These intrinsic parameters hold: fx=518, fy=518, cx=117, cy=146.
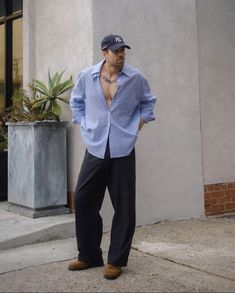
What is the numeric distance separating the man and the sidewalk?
0.24 m

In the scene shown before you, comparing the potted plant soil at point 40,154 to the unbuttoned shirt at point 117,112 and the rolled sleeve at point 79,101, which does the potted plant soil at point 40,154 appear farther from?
the unbuttoned shirt at point 117,112

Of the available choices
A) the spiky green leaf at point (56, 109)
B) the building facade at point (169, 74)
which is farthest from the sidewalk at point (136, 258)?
the spiky green leaf at point (56, 109)

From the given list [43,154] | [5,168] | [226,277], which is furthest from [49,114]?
[226,277]

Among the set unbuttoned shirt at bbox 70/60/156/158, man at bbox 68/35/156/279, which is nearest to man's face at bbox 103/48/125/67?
man at bbox 68/35/156/279

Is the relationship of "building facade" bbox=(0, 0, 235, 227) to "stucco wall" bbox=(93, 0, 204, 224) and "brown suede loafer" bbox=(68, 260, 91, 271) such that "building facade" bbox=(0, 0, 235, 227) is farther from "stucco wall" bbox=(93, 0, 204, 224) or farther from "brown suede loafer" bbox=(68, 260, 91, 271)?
"brown suede loafer" bbox=(68, 260, 91, 271)

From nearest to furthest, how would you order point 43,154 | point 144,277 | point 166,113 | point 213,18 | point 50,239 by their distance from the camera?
1. point 144,277
2. point 50,239
3. point 43,154
4. point 166,113
5. point 213,18

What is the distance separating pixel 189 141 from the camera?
6.72 metres

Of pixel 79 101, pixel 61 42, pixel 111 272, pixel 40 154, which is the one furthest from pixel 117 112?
pixel 61 42

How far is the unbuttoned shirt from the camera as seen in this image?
433cm

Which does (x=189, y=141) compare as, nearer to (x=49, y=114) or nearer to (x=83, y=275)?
(x=49, y=114)

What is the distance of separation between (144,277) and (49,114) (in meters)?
2.54

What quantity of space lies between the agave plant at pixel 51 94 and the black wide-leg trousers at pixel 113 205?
1.78 metres

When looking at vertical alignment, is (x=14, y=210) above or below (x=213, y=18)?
below

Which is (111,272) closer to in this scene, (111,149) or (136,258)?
(136,258)
